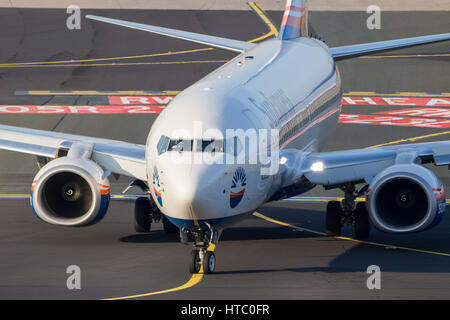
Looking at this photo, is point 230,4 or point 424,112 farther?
point 230,4

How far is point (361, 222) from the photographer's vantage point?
104 feet

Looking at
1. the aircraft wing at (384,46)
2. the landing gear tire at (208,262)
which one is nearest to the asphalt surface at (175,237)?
the landing gear tire at (208,262)

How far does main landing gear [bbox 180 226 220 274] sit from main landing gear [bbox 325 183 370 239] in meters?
7.07

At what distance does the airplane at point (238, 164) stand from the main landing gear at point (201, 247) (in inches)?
0.9

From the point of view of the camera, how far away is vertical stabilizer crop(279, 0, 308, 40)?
38906 mm

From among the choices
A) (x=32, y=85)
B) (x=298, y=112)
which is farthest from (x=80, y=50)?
(x=298, y=112)

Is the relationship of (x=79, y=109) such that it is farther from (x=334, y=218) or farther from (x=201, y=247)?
(x=201, y=247)

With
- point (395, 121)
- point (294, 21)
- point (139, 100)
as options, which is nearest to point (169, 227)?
point (294, 21)

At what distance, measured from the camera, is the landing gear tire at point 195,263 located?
84.3 ft

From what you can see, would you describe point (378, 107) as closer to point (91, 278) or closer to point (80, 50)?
point (80, 50)

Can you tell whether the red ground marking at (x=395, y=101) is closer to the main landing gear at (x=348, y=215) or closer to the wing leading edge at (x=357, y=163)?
the main landing gear at (x=348, y=215)

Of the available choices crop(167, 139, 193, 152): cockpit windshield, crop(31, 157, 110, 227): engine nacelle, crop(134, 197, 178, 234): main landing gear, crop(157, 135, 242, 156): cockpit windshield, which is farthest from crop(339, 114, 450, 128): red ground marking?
crop(167, 139, 193, 152): cockpit windshield

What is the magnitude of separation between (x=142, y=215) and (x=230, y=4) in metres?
41.1

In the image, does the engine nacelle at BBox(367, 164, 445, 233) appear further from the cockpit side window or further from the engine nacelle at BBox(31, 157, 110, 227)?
the engine nacelle at BBox(31, 157, 110, 227)
